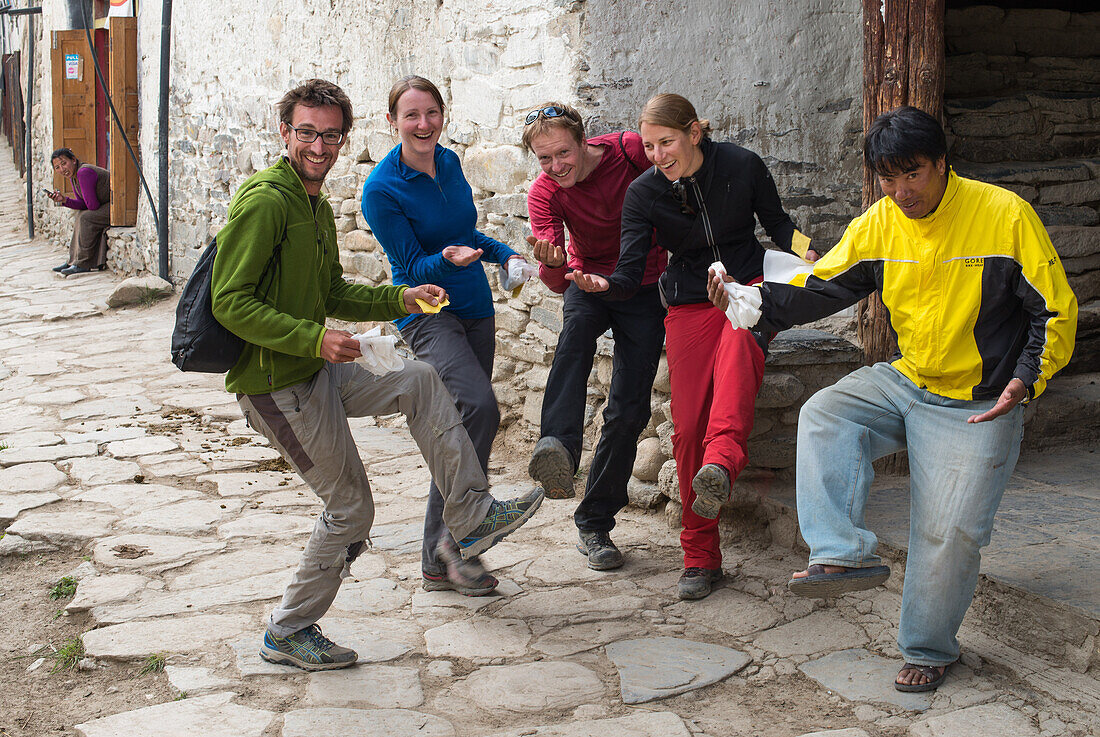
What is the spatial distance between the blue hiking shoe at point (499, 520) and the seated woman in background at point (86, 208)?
389 inches

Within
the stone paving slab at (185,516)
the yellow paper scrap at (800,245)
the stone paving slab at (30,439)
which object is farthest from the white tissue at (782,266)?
the stone paving slab at (30,439)

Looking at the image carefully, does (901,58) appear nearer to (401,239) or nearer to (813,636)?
(401,239)

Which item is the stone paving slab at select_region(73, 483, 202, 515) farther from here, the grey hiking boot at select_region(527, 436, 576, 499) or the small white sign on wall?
the small white sign on wall

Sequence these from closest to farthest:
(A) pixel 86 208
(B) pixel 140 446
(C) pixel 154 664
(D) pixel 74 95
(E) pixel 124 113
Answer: (C) pixel 154 664, (B) pixel 140 446, (E) pixel 124 113, (A) pixel 86 208, (D) pixel 74 95

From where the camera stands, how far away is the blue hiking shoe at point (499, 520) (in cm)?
306

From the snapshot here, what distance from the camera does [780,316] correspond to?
2.98 meters

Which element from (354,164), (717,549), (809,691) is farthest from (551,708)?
(354,164)

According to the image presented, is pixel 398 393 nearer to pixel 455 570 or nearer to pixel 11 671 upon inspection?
pixel 455 570

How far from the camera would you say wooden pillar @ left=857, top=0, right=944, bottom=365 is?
11.6 feet

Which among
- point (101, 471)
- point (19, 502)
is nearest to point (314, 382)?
point (19, 502)

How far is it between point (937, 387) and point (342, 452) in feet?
5.63

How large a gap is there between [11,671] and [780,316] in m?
2.63

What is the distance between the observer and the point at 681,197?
3.31m

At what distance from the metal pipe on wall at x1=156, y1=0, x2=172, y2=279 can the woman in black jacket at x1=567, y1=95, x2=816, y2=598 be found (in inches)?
302
